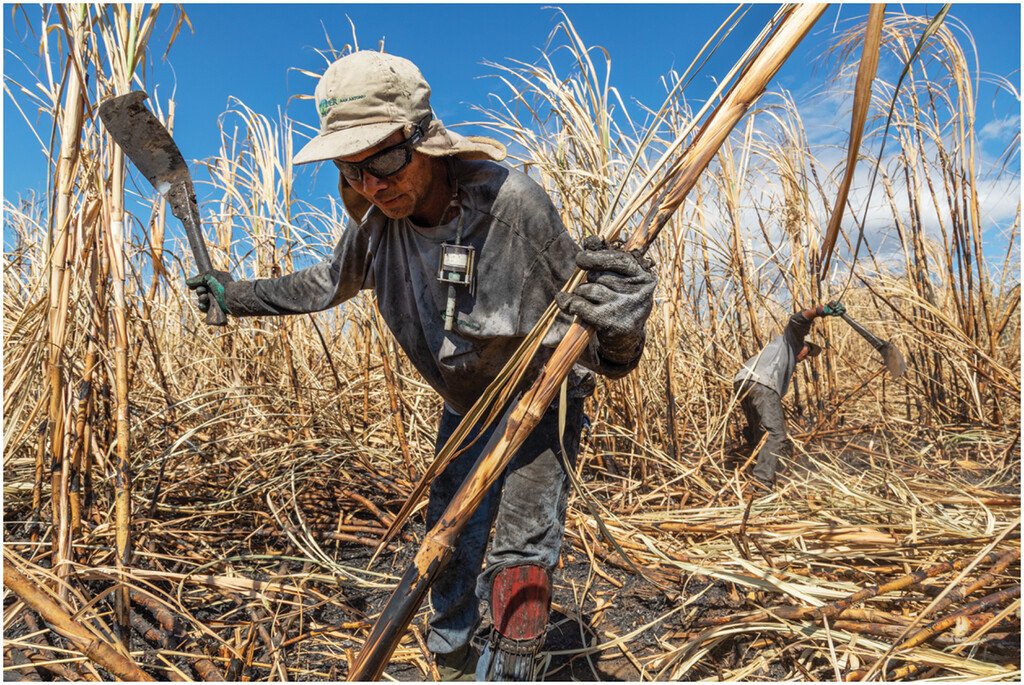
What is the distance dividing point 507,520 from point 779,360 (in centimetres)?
339

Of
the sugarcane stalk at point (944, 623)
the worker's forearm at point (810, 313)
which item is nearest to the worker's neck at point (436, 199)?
the sugarcane stalk at point (944, 623)

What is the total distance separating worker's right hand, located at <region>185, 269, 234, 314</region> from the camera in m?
1.92

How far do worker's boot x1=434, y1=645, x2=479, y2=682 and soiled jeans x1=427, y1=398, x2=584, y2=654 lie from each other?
64 millimetres

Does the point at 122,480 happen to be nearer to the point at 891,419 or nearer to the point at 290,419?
the point at 290,419

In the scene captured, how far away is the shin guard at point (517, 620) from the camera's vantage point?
1.37 metres

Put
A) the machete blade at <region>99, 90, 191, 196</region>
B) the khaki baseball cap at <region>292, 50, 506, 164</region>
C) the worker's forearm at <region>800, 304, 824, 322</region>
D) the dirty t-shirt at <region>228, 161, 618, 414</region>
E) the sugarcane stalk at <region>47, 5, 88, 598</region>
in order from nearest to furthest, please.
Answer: the khaki baseball cap at <region>292, 50, 506, 164</region> < the dirty t-shirt at <region>228, 161, 618, 414</region> < the machete blade at <region>99, 90, 191, 196</region> < the sugarcane stalk at <region>47, 5, 88, 598</region> < the worker's forearm at <region>800, 304, 824, 322</region>

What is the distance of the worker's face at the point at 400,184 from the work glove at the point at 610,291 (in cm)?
43

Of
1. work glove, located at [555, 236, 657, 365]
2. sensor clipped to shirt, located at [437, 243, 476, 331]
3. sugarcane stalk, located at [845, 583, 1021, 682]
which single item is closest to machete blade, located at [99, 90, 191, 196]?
sensor clipped to shirt, located at [437, 243, 476, 331]

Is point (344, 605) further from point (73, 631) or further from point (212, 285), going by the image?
point (212, 285)

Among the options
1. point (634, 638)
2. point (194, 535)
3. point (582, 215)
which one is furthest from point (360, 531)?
point (582, 215)

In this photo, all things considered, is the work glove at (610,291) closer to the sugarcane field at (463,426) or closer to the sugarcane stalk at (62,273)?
the sugarcane field at (463,426)

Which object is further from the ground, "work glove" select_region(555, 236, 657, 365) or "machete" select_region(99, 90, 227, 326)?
"machete" select_region(99, 90, 227, 326)

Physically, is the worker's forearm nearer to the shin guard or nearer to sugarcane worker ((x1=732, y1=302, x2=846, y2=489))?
sugarcane worker ((x1=732, y1=302, x2=846, y2=489))

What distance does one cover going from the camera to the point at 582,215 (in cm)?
305
